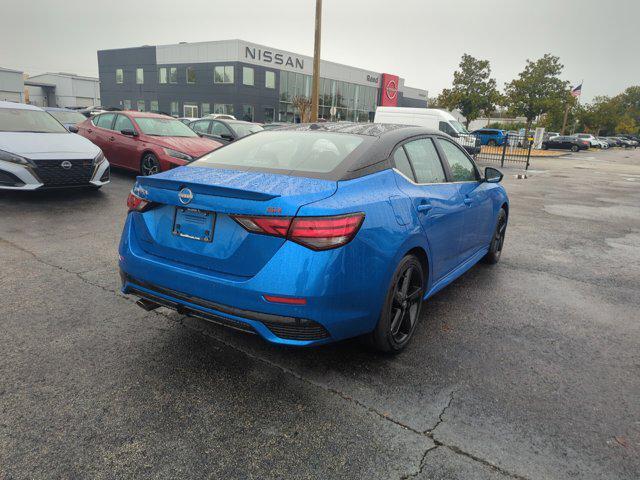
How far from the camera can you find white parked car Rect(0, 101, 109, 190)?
6.89m

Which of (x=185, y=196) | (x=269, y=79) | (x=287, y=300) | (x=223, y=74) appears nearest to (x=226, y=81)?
(x=223, y=74)

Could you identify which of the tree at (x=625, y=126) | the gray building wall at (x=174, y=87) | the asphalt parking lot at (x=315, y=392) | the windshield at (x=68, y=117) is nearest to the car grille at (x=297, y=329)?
the asphalt parking lot at (x=315, y=392)

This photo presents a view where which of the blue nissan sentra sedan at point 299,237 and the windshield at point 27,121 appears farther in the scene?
the windshield at point 27,121

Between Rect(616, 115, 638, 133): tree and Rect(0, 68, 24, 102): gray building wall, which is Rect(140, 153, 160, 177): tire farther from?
Rect(616, 115, 638, 133): tree

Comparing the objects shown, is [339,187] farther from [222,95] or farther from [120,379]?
[222,95]

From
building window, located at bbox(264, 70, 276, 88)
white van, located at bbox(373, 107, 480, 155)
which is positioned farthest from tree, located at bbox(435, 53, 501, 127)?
white van, located at bbox(373, 107, 480, 155)

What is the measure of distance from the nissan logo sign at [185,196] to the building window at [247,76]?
45.8 m

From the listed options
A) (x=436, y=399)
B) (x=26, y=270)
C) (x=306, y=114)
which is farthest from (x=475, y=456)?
(x=306, y=114)

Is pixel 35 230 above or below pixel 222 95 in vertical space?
below

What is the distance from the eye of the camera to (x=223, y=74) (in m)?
45.6

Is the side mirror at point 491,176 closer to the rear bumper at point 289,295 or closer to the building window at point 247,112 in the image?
the rear bumper at point 289,295

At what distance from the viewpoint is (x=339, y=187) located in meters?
2.67

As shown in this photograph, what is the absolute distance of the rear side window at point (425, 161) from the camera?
136 inches

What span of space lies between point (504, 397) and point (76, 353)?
8.94 ft
